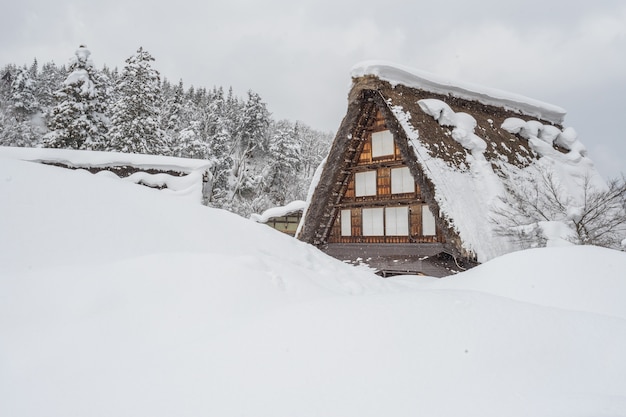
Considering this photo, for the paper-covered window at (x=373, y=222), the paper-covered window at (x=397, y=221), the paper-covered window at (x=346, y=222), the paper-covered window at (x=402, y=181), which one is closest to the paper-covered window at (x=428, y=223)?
the paper-covered window at (x=397, y=221)

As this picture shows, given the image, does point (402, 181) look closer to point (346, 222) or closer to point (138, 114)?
point (346, 222)

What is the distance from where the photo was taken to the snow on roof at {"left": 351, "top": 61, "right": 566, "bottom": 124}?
38.1ft

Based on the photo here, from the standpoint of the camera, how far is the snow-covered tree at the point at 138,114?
2202 cm

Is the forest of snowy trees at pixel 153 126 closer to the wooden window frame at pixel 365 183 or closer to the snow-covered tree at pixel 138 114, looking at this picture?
the snow-covered tree at pixel 138 114

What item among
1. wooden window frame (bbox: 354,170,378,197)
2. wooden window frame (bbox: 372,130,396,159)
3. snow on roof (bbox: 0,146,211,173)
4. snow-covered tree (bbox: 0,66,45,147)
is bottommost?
wooden window frame (bbox: 354,170,378,197)

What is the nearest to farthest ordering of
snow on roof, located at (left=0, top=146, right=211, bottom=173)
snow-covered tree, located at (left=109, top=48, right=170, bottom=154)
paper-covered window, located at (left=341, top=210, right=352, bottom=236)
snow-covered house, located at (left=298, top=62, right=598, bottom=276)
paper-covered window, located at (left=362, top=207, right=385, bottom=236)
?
1. snow-covered house, located at (left=298, top=62, right=598, bottom=276)
2. snow on roof, located at (left=0, top=146, right=211, bottom=173)
3. paper-covered window, located at (left=362, top=207, right=385, bottom=236)
4. paper-covered window, located at (left=341, top=210, right=352, bottom=236)
5. snow-covered tree, located at (left=109, top=48, right=170, bottom=154)

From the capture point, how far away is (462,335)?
9.33 ft

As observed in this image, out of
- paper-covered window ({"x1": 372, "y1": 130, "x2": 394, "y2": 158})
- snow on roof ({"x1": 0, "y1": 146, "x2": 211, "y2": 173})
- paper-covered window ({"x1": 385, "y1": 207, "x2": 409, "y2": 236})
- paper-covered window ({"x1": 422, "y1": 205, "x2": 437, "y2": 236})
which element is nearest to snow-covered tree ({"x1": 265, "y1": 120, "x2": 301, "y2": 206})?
paper-covered window ({"x1": 372, "y1": 130, "x2": 394, "y2": 158})

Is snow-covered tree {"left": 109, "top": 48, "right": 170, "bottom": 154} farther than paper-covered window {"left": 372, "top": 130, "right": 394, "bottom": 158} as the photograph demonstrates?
Yes

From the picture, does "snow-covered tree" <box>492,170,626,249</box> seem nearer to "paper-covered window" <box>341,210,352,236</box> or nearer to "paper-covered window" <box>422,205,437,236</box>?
"paper-covered window" <box>422,205,437,236</box>

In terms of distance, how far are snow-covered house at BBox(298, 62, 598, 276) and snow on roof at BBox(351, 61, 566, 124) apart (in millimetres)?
36

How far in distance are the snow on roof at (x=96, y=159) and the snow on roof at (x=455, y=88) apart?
552cm

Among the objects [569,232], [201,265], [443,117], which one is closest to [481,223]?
[569,232]

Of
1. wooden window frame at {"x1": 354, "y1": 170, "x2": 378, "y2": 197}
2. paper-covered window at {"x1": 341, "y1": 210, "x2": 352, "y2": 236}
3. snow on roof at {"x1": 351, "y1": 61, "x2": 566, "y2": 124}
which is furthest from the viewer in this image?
paper-covered window at {"x1": 341, "y1": 210, "x2": 352, "y2": 236}
